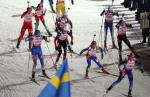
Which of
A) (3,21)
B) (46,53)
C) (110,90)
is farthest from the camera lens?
(3,21)

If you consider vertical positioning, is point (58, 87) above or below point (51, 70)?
above

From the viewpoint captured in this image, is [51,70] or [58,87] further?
→ [51,70]

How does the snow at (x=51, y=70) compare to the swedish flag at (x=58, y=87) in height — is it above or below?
below

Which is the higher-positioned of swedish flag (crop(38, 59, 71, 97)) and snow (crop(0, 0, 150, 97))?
swedish flag (crop(38, 59, 71, 97))

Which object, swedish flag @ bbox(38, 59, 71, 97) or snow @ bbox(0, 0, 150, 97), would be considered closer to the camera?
swedish flag @ bbox(38, 59, 71, 97)

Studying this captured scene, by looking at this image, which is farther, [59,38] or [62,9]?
[62,9]

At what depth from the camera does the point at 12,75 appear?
1833 centimetres

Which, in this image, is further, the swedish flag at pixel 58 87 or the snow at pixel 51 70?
the snow at pixel 51 70

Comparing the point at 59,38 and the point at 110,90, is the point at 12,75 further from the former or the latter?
the point at 110,90

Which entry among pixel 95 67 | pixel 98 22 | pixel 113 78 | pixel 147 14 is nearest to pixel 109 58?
pixel 95 67

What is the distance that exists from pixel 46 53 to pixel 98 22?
9.33 meters

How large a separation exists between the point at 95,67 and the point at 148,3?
760 centimetres

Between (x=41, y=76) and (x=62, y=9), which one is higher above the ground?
(x=62, y=9)

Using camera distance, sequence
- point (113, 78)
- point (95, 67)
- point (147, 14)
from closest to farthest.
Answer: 1. point (113, 78)
2. point (95, 67)
3. point (147, 14)
